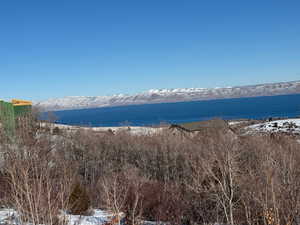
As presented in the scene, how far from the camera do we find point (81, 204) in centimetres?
1147

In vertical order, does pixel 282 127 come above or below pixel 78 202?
below

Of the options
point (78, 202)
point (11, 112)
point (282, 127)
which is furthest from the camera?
point (282, 127)

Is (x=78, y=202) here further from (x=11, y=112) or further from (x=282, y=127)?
(x=282, y=127)

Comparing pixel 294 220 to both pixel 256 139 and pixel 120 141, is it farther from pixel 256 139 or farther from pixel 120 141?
pixel 120 141

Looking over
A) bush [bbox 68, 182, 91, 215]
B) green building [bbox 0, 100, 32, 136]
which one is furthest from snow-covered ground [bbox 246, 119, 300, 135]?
bush [bbox 68, 182, 91, 215]

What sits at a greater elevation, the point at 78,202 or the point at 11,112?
the point at 11,112

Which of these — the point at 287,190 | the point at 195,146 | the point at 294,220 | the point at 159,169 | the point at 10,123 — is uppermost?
the point at 10,123

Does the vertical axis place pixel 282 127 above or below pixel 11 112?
below

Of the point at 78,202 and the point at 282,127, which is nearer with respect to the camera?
the point at 78,202

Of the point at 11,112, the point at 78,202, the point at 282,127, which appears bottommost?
the point at 282,127

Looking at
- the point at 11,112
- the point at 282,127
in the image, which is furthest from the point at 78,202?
the point at 282,127

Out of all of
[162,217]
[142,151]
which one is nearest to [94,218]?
[162,217]

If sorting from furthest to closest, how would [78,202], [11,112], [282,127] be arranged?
[282,127]
[11,112]
[78,202]

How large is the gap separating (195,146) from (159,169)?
569cm
